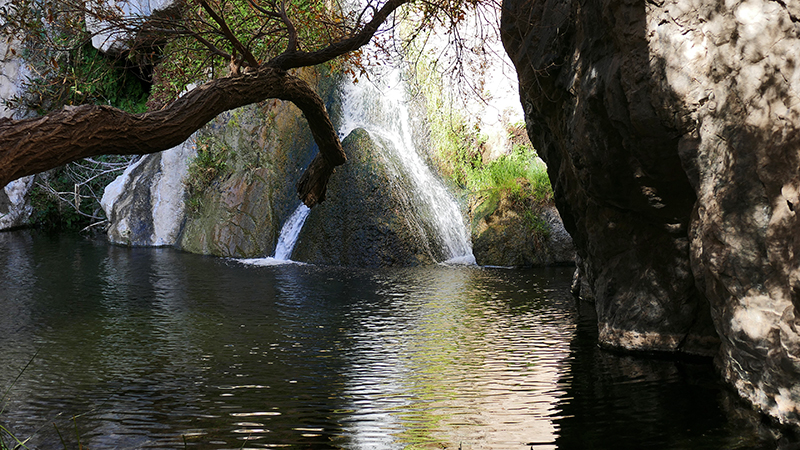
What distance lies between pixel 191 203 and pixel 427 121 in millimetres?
4953

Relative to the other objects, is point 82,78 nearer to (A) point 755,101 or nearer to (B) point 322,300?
(B) point 322,300

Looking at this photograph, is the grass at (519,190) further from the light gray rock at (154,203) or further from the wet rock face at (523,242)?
the light gray rock at (154,203)

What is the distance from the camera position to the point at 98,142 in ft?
13.6

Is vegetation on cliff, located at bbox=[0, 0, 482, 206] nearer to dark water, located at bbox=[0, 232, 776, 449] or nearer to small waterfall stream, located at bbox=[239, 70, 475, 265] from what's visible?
dark water, located at bbox=[0, 232, 776, 449]

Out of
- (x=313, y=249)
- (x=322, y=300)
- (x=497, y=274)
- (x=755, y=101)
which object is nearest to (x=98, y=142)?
(x=755, y=101)

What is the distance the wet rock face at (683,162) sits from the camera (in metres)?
3.32

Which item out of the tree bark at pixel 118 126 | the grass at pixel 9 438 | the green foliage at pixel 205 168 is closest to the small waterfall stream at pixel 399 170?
the green foliage at pixel 205 168

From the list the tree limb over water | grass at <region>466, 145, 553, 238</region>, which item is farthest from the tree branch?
grass at <region>466, 145, 553, 238</region>

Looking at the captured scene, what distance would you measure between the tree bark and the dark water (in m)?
1.19

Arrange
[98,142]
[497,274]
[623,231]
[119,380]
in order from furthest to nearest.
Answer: [497,274], [623,231], [119,380], [98,142]

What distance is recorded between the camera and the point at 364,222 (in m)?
11.2

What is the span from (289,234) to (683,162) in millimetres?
8712

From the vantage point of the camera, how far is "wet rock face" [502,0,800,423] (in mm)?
3324

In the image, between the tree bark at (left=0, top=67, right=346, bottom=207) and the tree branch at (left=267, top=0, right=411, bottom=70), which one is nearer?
the tree bark at (left=0, top=67, right=346, bottom=207)
